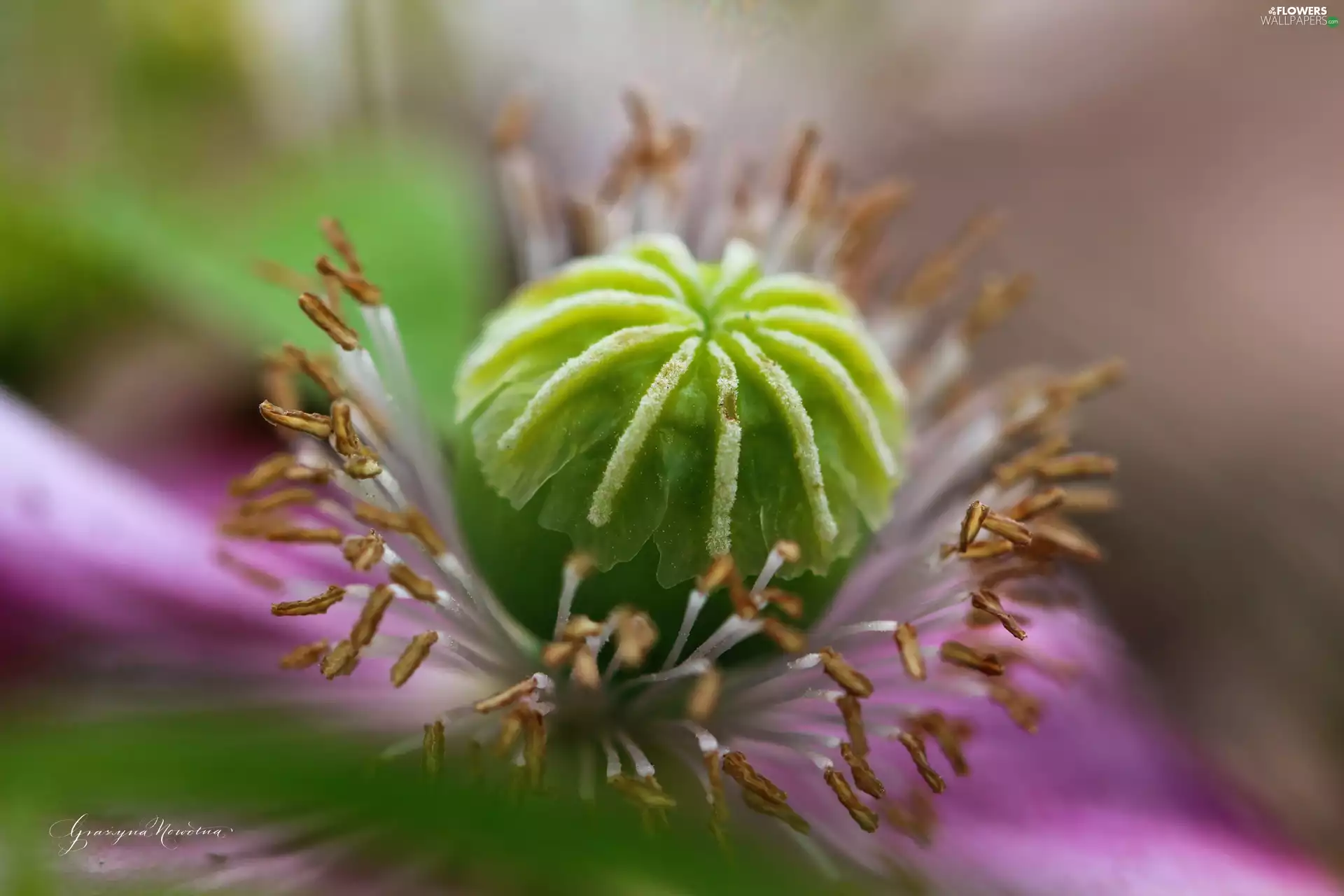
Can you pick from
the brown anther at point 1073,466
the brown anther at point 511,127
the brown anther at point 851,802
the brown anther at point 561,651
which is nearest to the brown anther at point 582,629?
the brown anther at point 561,651

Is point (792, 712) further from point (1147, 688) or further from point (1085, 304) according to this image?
point (1085, 304)

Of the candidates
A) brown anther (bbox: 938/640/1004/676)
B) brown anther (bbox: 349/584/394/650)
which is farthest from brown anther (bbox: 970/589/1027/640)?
brown anther (bbox: 349/584/394/650)

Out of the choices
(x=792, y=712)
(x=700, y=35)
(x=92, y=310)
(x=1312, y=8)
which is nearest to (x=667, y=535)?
(x=792, y=712)

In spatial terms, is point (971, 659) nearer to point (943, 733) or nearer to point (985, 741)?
point (943, 733)

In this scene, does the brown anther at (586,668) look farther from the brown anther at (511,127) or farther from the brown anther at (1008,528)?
the brown anther at (511,127)

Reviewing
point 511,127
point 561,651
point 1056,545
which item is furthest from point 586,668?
point 511,127

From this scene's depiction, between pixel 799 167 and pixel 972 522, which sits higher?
pixel 799 167

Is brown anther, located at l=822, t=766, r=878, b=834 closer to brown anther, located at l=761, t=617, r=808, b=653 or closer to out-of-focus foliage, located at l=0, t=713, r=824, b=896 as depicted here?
brown anther, located at l=761, t=617, r=808, b=653
